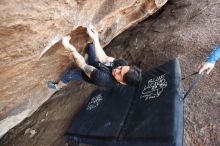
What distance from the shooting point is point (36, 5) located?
3.37m

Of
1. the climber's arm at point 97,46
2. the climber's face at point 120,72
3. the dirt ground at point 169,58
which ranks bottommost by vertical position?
the dirt ground at point 169,58

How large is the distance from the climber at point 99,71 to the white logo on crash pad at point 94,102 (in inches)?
16.9

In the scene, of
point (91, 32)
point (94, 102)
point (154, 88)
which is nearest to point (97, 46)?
point (91, 32)

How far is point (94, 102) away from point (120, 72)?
100 cm

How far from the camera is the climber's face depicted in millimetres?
4410

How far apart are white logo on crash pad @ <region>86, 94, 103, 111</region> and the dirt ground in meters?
0.34

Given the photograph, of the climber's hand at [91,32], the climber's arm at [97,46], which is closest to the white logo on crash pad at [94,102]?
the climber's arm at [97,46]

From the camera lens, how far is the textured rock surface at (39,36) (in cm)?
339

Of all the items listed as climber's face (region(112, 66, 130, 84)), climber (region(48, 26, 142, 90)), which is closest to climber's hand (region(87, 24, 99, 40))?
climber (region(48, 26, 142, 90))

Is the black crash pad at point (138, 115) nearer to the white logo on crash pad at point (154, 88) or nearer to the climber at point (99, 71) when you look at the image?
the white logo on crash pad at point (154, 88)

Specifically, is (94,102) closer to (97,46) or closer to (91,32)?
(97,46)

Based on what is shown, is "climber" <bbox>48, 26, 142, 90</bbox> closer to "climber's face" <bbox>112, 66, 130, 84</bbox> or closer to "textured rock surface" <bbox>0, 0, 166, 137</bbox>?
"climber's face" <bbox>112, 66, 130, 84</bbox>

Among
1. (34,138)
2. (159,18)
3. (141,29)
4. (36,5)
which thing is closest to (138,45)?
(141,29)

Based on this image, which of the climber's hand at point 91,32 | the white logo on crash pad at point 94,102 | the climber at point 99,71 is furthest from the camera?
the white logo on crash pad at point 94,102
